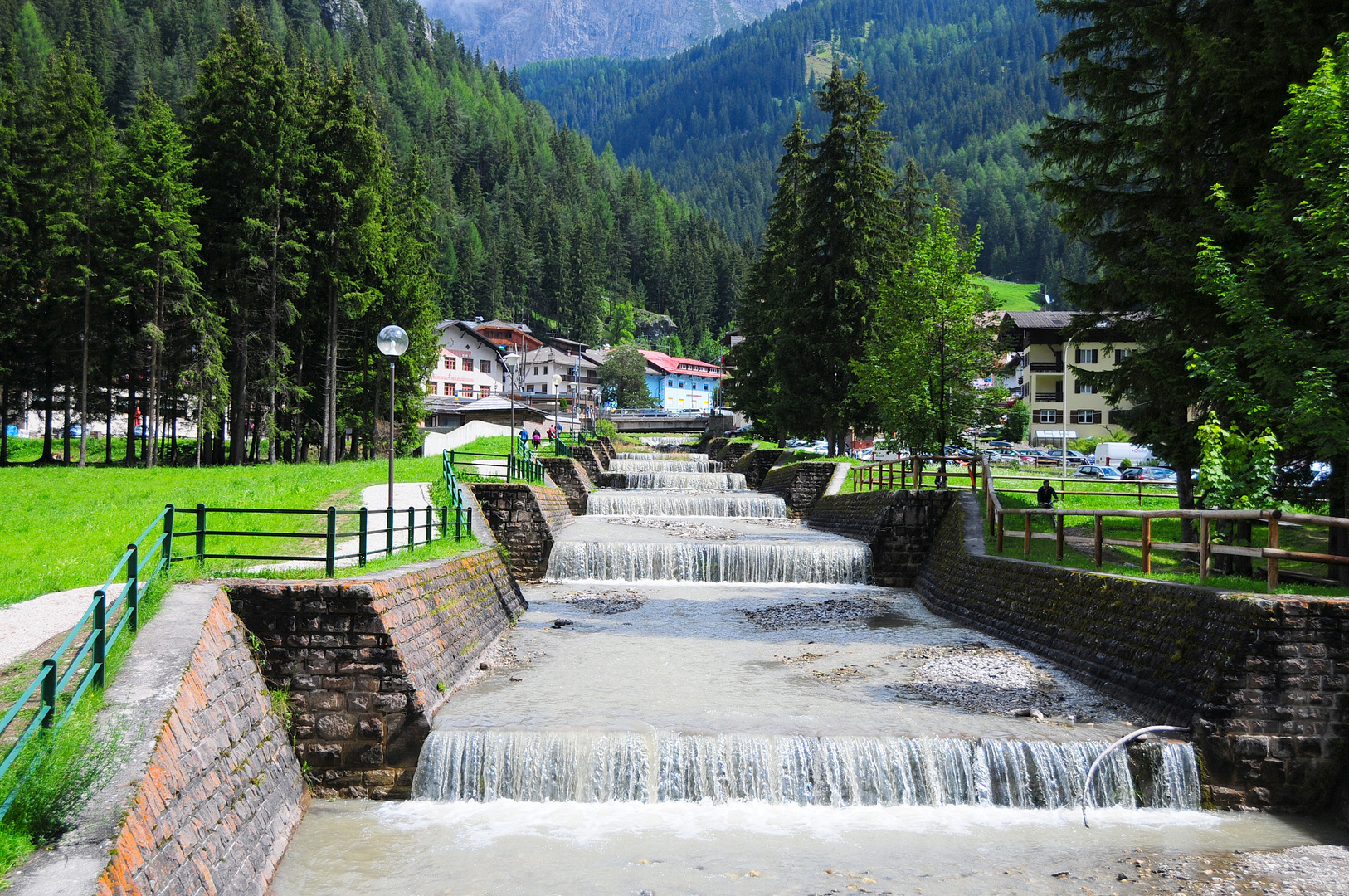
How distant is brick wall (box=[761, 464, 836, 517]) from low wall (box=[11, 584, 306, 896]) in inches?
1061

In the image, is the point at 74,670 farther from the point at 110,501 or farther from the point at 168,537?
the point at 110,501

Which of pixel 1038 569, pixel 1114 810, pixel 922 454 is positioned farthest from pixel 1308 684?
pixel 922 454

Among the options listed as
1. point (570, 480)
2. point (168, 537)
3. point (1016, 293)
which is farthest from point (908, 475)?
point (1016, 293)

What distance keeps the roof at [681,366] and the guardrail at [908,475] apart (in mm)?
86237

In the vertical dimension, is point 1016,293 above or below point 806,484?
above

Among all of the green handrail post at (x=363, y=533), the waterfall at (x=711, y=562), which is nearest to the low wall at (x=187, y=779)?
the green handrail post at (x=363, y=533)

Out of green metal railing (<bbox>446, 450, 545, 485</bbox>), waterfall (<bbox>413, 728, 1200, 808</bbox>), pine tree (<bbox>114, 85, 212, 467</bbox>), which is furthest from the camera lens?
pine tree (<bbox>114, 85, 212, 467</bbox>)

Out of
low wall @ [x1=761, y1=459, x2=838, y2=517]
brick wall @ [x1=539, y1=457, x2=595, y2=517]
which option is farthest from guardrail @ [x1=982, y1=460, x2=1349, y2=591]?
brick wall @ [x1=539, y1=457, x2=595, y2=517]

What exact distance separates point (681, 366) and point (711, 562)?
105 metres

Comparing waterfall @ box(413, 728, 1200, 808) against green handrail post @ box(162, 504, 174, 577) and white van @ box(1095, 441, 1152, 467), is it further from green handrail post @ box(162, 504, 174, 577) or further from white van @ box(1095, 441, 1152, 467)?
white van @ box(1095, 441, 1152, 467)

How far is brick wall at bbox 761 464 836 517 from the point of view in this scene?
35156 millimetres

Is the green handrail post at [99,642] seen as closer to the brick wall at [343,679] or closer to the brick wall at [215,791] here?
the brick wall at [215,791]

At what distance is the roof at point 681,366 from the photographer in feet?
404

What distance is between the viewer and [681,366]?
129 m
